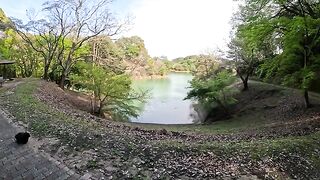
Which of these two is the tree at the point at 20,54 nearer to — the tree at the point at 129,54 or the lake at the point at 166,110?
the tree at the point at 129,54

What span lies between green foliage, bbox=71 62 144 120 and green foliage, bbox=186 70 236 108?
369cm

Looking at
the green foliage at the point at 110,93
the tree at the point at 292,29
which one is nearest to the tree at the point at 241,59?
the tree at the point at 292,29

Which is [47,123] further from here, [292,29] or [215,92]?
[215,92]

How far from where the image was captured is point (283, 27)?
1280cm

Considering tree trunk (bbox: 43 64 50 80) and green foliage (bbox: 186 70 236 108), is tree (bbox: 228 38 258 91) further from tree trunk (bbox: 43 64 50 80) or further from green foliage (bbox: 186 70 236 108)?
tree trunk (bbox: 43 64 50 80)

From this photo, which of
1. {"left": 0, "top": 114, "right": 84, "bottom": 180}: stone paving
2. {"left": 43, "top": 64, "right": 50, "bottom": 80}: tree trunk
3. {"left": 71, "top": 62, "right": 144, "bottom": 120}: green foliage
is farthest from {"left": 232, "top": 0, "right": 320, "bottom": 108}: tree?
{"left": 43, "top": 64, "right": 50, "bottom": 80}: tree trunk

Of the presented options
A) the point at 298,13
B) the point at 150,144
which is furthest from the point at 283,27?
the point at 150,144

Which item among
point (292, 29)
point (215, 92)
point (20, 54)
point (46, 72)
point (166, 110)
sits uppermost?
point (292, 29)

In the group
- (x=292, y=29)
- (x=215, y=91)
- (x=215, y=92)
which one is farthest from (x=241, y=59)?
(x=292, y=29)

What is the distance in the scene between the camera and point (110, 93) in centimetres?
1783

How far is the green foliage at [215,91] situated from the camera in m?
18.0

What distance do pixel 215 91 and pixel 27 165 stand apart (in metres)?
13.4

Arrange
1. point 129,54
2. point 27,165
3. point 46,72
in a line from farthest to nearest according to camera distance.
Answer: point 129,54 < point 46,72 < point 27,165

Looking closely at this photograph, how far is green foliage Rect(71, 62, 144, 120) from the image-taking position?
17.8 meters
